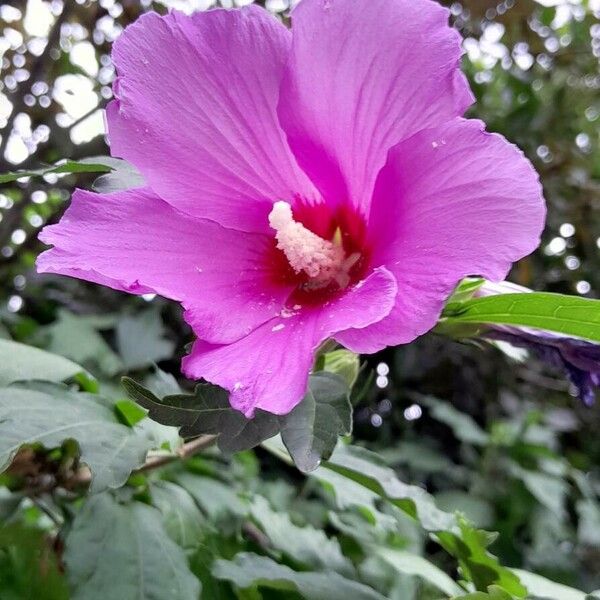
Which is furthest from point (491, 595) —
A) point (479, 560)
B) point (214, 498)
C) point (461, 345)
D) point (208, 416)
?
point (461, 345)

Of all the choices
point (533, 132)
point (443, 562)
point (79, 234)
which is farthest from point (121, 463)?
point (533, 132)

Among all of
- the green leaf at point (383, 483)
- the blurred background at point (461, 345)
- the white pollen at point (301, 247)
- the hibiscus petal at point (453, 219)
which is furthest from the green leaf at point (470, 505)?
the hibiscus petal at point (453, 219)

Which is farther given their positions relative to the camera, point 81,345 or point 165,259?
point 81,345

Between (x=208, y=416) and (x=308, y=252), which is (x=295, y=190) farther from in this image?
(x=208, y=416)

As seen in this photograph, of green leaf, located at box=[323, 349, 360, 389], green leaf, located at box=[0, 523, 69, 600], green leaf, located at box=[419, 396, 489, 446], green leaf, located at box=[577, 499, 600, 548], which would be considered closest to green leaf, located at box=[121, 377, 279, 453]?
green leaf, located at box=[323, 349, 360, 389]

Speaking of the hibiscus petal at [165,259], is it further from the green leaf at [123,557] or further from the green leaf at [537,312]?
the green leaf at [123,557]

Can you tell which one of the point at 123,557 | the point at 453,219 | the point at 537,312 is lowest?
the point at 123,557

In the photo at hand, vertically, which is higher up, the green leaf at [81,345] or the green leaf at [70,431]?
the green leaf at [70,431]

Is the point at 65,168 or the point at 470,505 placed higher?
the point at 65,168
